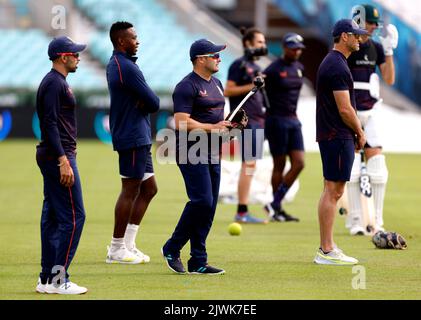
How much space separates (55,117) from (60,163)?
0.38 meters

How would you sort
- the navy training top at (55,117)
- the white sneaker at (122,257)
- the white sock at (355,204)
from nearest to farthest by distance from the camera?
the navy training top at (55,117)
the white sneaker at (122,257)
the white sock at (355,204)

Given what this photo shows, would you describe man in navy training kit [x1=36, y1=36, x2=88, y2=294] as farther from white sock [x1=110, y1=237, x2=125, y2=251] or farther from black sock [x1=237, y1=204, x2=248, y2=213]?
black sock [x1=237, y1=204, x2=248, y2=213]

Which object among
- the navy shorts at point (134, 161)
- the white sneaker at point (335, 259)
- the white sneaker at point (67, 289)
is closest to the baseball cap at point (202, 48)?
the navy shorts at point (134, 161)

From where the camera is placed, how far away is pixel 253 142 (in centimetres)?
1520

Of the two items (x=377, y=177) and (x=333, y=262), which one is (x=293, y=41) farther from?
(x=333, y=262)

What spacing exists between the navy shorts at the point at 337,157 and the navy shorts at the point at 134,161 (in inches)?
70.1

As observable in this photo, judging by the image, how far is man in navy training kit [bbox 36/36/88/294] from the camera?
9.10 meters

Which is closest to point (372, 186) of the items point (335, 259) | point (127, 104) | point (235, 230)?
point (235, 230)

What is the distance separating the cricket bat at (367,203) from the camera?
1361 centimetres

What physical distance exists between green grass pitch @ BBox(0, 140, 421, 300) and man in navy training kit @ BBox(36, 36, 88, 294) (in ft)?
0.92

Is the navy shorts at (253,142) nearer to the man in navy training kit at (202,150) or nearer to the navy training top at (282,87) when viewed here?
the navy training top at (282,87)
